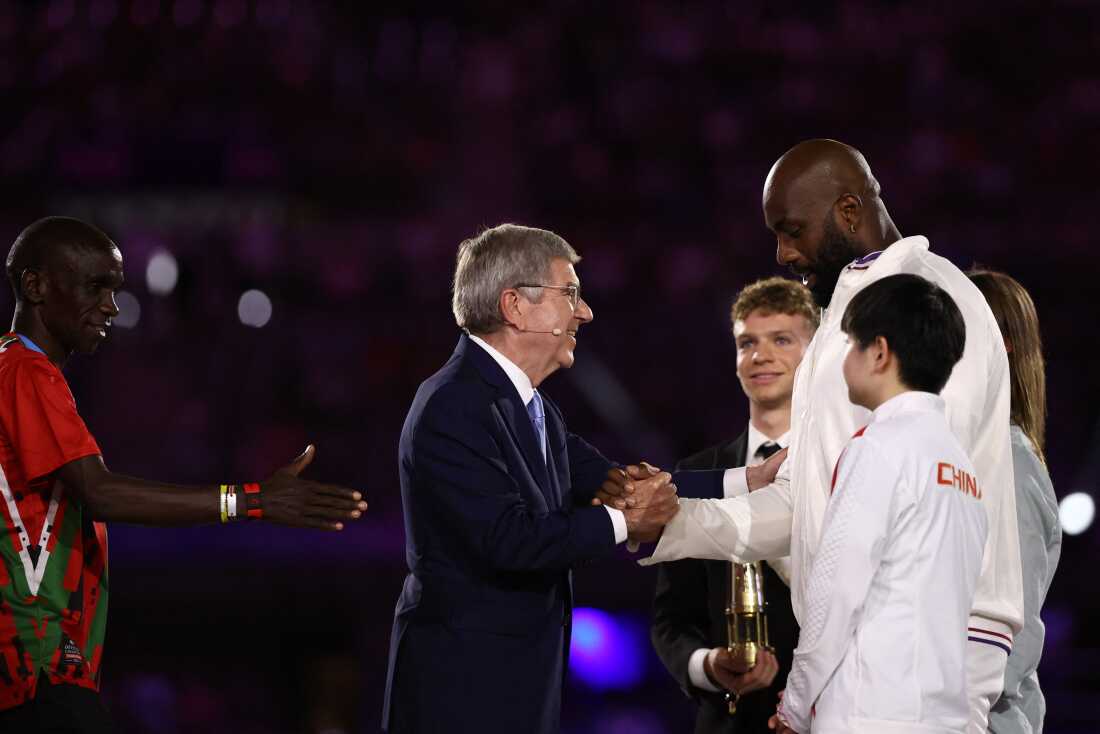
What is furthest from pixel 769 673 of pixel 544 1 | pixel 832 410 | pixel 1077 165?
pixel 544 1

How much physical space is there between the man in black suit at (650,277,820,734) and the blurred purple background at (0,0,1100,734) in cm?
321

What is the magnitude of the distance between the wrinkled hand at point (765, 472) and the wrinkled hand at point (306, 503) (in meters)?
1.15

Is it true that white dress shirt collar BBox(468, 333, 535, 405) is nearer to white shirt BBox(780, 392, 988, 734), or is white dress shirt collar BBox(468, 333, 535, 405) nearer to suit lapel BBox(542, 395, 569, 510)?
suit lapel BBox(542, 395, 569, 510)

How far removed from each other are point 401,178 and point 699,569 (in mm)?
7669

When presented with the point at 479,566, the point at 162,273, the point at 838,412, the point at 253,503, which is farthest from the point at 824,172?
the point at 162,273

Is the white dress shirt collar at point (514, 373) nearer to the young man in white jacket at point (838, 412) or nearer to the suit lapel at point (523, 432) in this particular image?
the suit lapel at point (523, 432)

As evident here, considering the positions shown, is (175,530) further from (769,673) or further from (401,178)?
Result: (769,673)

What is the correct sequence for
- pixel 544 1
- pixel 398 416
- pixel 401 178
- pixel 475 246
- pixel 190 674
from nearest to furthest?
pixel 475 246 → pixel 190 674 → pixel 398 416 → pixel 401 178 → pixel 544 1

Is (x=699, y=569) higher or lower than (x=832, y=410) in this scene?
lower

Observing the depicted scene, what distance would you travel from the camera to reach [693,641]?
330 centimetres

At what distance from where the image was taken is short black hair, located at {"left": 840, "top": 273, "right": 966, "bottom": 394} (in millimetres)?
2264

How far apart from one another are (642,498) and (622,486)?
0.20ft

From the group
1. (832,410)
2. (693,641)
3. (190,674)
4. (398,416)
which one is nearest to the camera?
(832,410)

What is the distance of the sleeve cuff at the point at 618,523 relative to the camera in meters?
2.71
